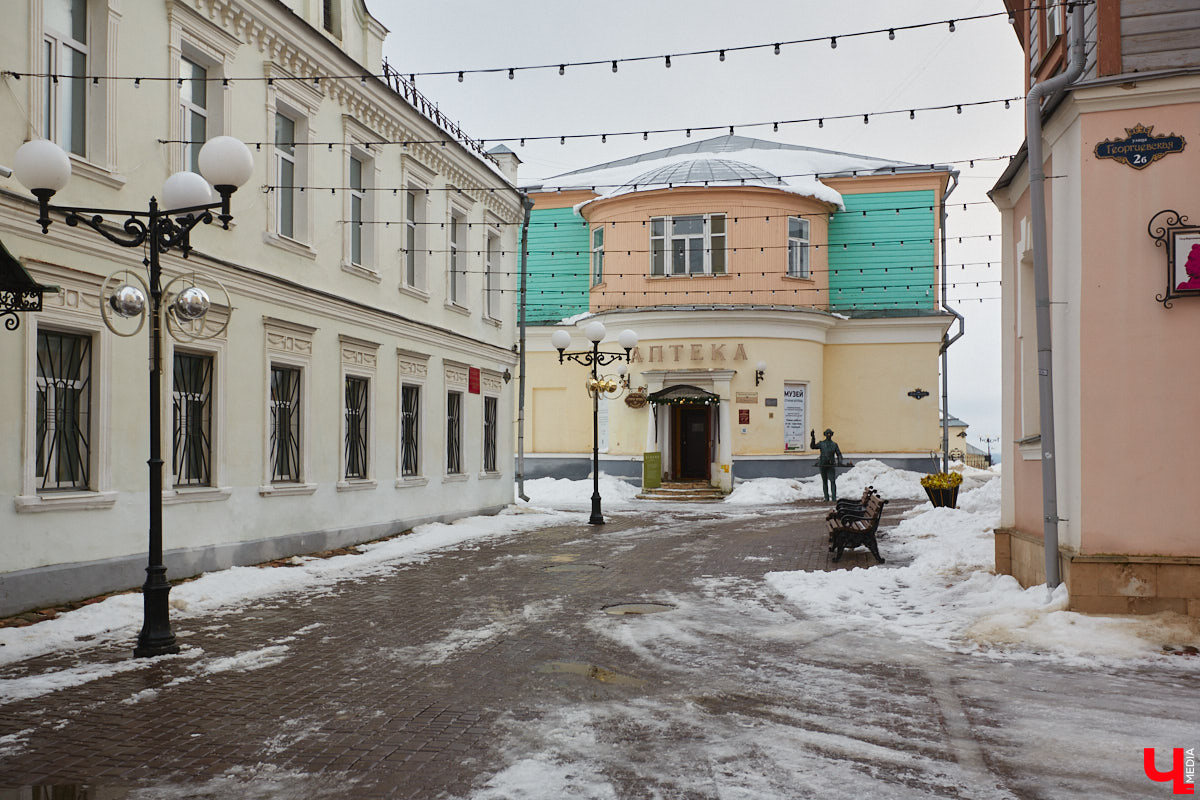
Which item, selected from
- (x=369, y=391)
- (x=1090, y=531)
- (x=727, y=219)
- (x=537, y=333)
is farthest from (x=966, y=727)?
(x=537, y=333)

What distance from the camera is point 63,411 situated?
1059cm

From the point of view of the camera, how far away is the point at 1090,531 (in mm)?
9172

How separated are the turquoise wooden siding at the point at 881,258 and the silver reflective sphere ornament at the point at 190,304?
24423 mm

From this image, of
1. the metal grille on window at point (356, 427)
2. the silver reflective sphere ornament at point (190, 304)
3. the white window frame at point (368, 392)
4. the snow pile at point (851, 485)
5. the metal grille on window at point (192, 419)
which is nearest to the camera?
the silver reflective sphere ornament at point (190, 304)

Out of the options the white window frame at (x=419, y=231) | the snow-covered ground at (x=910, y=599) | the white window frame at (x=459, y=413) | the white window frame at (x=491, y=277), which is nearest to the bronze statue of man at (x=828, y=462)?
the snow-covered ground at (x=910, y=599)

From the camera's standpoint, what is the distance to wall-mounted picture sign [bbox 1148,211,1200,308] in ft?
29.3

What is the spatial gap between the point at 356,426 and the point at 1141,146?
39.9ft

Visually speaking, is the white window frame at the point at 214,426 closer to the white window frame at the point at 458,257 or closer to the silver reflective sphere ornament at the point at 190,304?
the silver reflective sphere ornament at the point at 190,304

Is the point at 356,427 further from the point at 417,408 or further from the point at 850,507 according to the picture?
the point at 850,507

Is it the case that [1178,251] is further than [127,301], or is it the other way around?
[127,301]

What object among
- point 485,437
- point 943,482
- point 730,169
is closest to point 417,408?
point 485,437

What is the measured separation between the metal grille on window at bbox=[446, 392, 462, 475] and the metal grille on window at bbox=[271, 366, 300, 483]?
6.08 metres

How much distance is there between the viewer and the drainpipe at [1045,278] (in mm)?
9547

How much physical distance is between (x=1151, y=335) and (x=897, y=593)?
3.81 m
